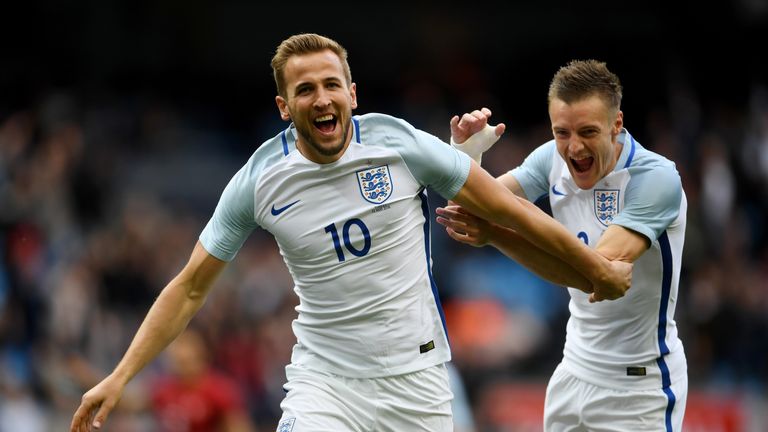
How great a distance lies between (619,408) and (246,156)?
12084 millimetres

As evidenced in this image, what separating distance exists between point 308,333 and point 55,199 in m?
8.70

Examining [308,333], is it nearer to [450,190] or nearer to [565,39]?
[450,190]

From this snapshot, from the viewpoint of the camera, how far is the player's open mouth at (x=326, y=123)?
5.75 meters

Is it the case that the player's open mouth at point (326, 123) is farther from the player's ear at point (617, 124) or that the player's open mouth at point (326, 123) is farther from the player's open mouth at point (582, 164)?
the player's ear at point (617, 124)

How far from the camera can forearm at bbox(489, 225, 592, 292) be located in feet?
20.3

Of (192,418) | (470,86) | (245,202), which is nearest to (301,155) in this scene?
(245,202)

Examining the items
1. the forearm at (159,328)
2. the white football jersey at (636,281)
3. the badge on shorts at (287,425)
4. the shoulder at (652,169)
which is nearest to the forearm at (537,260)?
the white football jersey at (636,281)

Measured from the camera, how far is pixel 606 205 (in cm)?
640

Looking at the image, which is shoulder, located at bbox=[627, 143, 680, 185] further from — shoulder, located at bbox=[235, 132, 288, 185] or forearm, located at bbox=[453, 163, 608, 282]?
shoulder, located at bbox=[235, 132, 288, 185]

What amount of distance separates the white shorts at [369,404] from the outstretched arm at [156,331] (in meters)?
0.71

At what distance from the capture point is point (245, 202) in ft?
19.5

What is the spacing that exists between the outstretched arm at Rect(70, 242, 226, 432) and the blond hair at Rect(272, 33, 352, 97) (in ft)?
3.21

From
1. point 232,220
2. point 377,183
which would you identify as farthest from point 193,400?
point 377,183

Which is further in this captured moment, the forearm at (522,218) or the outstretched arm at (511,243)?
the outstretched arm at (511,243)
